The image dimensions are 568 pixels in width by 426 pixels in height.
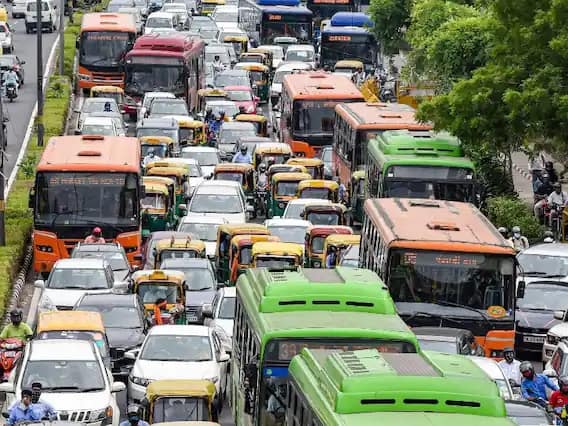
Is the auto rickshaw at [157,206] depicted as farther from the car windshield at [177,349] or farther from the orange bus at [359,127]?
the car windshield at [177,349]

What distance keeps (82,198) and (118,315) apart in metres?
8.47

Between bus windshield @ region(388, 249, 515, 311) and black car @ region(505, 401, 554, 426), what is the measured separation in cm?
527

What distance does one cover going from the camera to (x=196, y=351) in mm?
28422

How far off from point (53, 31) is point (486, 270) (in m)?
60.8

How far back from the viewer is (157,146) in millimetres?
52125

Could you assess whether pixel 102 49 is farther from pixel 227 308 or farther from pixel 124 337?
pixel 124 337

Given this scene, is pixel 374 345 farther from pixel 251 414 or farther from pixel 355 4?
pixel 355 4

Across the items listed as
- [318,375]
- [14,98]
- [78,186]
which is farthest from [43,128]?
[318,375]

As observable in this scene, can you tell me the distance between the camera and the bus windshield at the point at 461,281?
28.5 metres

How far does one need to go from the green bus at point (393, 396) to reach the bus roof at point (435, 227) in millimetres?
10257

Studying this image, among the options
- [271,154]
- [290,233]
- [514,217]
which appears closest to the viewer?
[290,233]

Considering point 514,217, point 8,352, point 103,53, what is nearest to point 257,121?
point 103,53

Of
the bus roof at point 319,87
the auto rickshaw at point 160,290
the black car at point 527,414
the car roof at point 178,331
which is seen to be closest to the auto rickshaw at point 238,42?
the bus roof at point 319,87

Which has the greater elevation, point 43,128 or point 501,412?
point 501,412
